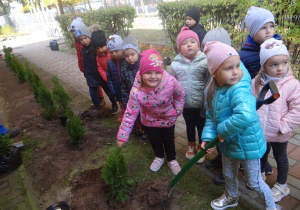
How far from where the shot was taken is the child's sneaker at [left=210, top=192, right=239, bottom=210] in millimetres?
2217

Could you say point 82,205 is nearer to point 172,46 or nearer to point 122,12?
point 172,46

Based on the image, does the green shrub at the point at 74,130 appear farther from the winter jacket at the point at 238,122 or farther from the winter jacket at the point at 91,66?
the winter jacket at the point at 238,122

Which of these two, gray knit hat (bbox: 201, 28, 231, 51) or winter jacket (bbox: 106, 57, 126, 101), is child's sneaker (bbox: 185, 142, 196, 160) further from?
winter jacket (bbox: 106, 57, 126, 101)

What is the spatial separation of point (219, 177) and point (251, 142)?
986 mm

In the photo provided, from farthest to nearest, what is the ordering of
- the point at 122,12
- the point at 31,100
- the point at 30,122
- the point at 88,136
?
the point at 122,12, the point at 31,100, the point at 30,122, the point at 88,136

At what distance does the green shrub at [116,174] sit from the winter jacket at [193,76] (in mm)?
1022

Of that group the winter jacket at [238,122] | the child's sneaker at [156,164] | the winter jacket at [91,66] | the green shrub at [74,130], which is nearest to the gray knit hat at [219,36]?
the winter jacket at [238,122]

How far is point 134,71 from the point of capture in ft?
10.3

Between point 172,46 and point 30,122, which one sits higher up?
point 172,46

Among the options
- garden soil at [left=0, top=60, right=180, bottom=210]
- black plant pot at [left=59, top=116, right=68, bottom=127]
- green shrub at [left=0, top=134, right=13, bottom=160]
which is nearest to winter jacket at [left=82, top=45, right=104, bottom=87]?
garden soil at [left=0, top=60, right=180, bottom=210]

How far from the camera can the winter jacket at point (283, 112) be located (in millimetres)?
1841

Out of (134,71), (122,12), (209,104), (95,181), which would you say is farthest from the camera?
(122,12)

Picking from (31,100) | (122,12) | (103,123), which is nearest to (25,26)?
(122,12)

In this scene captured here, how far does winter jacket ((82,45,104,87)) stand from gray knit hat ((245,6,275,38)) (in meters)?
2.91
